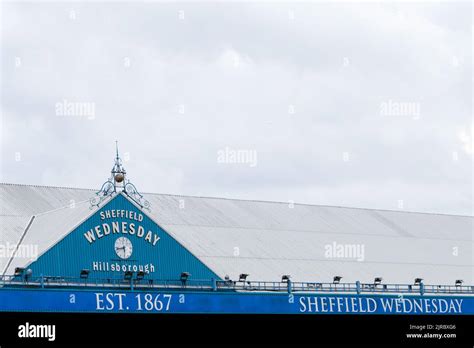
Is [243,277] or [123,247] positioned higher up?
[123,247]

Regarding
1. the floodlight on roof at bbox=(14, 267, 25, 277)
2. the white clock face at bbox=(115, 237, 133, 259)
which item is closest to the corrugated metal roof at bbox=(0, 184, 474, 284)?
the white clock face at bbox=(115, 237, 133, 259)

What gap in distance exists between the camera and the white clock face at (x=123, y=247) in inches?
1662

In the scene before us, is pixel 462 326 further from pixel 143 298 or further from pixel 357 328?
pixel 143 298

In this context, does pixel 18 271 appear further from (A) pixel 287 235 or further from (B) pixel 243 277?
(A) pixel 287 235

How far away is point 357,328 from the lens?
45969mm

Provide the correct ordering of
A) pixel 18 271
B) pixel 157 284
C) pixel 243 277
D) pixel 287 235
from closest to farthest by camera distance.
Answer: pixel 18 271
pixel 157 284
pixel 243 277
pixel 287 235

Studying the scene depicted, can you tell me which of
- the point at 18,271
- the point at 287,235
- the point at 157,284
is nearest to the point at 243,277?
the point at 157,284

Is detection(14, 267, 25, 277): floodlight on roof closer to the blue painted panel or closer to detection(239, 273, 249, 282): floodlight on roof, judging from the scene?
the blue painted panel

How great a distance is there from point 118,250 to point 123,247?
0.28 metres

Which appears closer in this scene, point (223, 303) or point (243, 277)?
point (223, 303)

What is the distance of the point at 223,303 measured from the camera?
135ft

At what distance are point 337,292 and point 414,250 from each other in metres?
16.7

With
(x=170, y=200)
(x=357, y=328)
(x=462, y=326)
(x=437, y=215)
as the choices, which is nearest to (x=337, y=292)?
(x=357, y=328)

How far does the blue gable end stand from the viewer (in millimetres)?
41062
